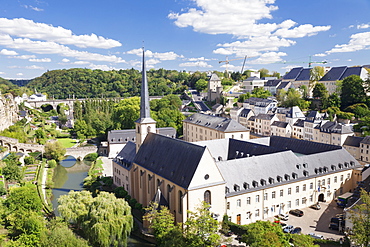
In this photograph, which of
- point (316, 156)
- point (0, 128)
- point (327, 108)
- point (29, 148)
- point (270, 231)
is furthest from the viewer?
point (327, 108)

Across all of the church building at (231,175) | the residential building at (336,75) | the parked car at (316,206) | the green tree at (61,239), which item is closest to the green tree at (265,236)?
Answer: the church building at (231,175)

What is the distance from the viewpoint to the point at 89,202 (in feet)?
100

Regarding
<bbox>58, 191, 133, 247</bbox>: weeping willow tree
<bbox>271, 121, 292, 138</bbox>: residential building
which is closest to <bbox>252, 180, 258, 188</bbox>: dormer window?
<bbox>58, 191, 133, 247</bbox>: weeping willow tree

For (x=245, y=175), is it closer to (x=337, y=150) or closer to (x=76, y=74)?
(x=337, y=150)

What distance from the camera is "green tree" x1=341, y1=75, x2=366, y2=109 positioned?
77.4 meters

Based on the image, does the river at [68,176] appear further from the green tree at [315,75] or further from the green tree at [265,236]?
the green tree at [315,75]

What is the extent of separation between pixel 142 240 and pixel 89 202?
682 centimetres

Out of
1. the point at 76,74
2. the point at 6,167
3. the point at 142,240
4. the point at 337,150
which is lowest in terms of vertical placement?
the point at 142,240

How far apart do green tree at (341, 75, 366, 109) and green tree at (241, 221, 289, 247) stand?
2540 inches

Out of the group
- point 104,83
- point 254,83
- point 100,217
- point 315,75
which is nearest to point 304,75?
point 315,75

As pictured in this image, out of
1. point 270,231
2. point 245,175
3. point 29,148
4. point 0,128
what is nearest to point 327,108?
point 245,175

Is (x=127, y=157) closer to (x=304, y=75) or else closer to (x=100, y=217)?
(x=100, y=217)

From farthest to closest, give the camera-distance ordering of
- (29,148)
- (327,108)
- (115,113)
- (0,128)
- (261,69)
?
(261,69) < (115,113) < (327,108) < (0,128) < (29,148)

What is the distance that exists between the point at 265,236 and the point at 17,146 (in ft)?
188
